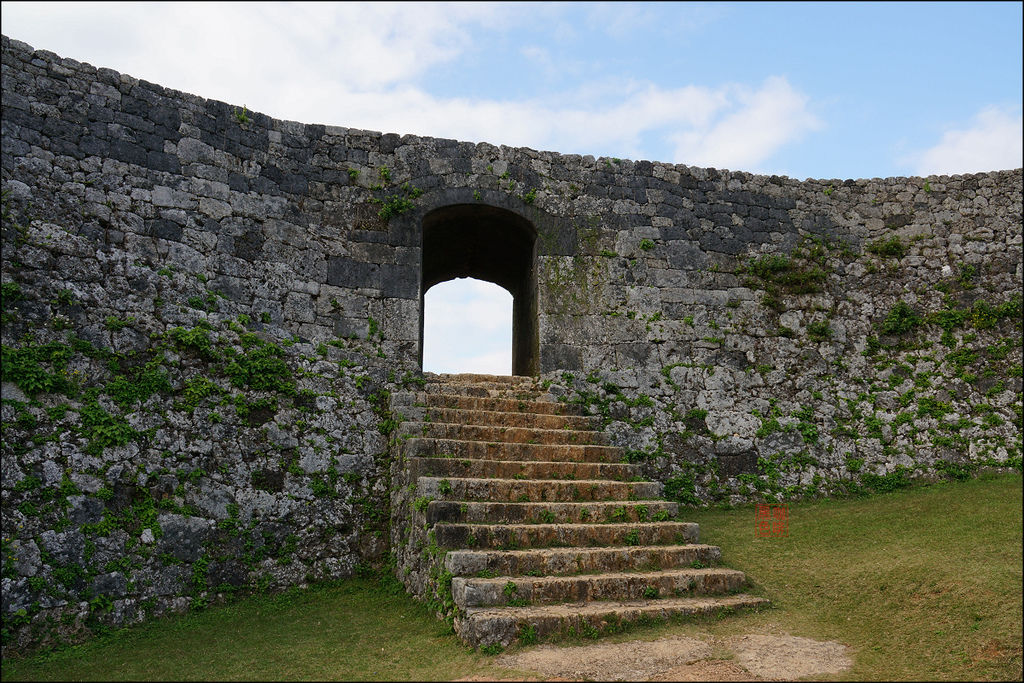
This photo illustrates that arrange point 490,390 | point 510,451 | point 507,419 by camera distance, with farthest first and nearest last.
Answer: point 490,390, point 507,419, point 510,451

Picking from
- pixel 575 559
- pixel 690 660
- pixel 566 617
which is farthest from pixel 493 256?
pixel 690 660

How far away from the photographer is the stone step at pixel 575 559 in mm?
5023

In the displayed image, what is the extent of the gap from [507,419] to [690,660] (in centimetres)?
344

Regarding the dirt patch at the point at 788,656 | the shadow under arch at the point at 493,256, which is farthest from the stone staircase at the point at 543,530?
the shadow under arch at the point at 493,256

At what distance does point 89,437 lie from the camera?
19.1 ft

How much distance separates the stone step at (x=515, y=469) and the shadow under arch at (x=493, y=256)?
79.1 inches

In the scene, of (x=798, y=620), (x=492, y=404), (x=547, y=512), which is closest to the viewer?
(x=798, y=620)

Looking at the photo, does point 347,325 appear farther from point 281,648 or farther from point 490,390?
point 281,648

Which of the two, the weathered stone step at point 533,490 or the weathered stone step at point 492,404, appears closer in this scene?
the weathered stone step at point 533,490

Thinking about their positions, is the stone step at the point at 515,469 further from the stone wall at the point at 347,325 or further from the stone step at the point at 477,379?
the stone step at the point at 477,379

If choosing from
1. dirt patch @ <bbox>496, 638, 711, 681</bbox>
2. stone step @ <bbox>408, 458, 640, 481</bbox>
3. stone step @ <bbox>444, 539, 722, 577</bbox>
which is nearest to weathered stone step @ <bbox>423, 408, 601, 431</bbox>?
stone step @ <bbox>408, 458, 640, 481</bbox>

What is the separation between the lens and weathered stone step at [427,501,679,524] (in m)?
5.52

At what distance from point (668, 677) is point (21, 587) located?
4.72m

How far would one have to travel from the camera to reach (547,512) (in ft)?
18.9
